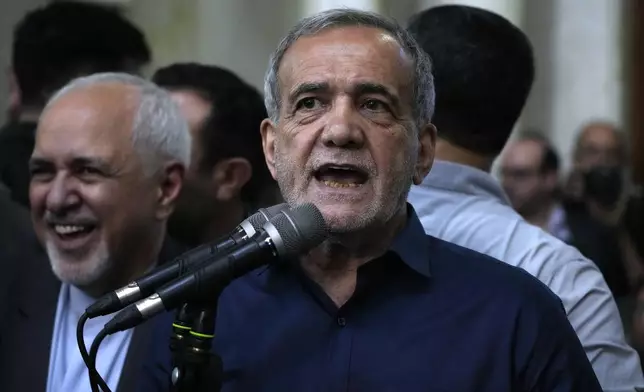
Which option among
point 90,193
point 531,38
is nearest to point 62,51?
point 90,193

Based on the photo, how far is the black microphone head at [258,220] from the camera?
227 centimetres

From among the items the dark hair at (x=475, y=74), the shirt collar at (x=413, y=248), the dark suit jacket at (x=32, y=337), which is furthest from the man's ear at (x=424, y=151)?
the dark suit jacket at (x=32, y=337)

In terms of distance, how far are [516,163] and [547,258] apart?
3.64m

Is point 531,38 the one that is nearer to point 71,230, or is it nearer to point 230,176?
point 230,176

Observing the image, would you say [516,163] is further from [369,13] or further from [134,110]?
[369,13]

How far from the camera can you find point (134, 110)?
3.49 meters

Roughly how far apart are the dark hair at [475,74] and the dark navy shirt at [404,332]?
20.4 inches

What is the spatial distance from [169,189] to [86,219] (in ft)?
0.85

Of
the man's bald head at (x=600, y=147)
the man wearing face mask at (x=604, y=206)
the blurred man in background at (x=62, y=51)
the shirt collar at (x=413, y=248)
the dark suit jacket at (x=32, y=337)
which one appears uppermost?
the shirt collar at (x=413, y=248)

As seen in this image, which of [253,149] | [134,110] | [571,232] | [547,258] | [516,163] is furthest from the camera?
[516,163]

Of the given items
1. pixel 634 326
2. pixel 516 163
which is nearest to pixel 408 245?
pixel 634 326

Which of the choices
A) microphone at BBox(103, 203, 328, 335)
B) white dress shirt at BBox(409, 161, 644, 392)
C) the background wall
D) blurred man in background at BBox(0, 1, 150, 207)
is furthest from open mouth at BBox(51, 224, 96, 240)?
the background wall

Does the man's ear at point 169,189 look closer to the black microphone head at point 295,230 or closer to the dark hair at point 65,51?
the dark hair at point 65,51

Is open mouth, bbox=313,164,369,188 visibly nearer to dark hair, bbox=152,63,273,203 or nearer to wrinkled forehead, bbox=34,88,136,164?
wrinkled forehead, bbox=34,88,136,164
